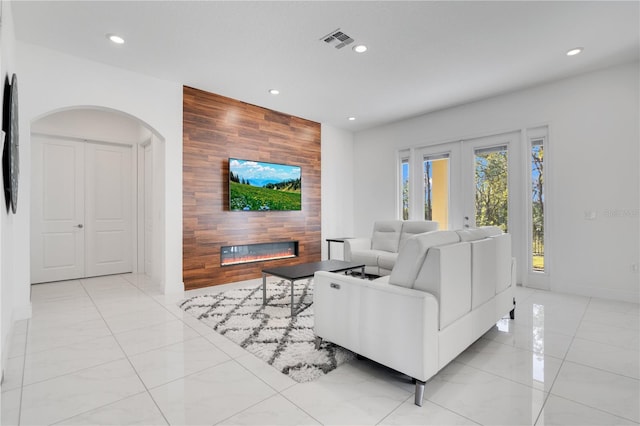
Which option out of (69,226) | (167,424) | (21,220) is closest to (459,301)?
(167,424)

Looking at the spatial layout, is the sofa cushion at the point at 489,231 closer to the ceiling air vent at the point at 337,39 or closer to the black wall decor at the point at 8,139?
the ceiling air vent at the point at 337,39

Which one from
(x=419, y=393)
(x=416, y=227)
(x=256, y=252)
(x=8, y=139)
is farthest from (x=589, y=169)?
(x=8, y=139)

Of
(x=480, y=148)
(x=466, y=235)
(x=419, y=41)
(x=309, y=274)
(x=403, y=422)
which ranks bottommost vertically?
(x=403, y=422)

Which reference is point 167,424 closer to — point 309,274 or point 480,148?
point 309,274

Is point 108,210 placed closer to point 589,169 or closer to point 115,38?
point 115,38

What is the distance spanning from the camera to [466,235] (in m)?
2.47

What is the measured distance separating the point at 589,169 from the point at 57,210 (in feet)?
24.7

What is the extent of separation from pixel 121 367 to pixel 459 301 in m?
2.35

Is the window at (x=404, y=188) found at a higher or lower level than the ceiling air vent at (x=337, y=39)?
lower

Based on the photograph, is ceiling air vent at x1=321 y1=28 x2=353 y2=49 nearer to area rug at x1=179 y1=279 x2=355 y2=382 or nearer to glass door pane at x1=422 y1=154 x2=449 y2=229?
area rug at x1=179 y1=279 x2=355 y2=382

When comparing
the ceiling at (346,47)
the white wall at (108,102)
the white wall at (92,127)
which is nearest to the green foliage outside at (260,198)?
the white wall at (108,102)

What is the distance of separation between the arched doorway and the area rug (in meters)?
1.44

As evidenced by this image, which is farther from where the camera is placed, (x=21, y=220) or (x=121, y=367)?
(x=21, y=220)

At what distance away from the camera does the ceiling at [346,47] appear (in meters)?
2.75
